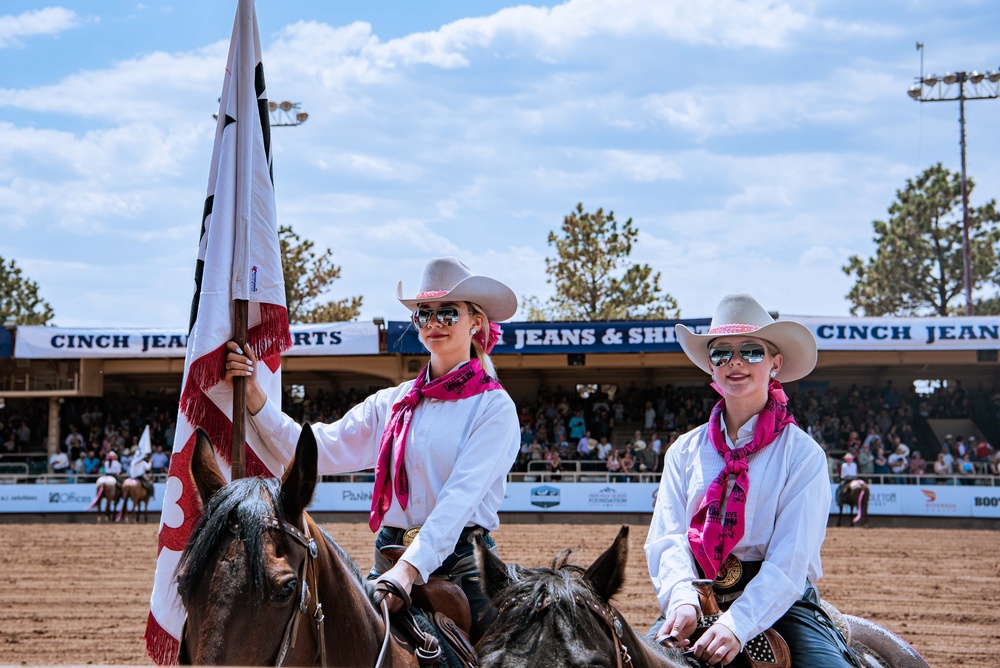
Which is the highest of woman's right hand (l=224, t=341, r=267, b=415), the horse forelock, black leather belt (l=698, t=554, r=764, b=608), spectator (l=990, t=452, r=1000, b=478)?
woman's right hand (l=224, t=341, r=267, b=415)

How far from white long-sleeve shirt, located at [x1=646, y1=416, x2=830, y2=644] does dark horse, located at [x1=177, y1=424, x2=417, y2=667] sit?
1.02 metres

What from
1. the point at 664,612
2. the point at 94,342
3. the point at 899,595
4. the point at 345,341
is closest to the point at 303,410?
the point at 345,341

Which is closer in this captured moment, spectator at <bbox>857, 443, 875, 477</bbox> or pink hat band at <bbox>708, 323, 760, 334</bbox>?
pink hat band at <bbox>708, 323, 760, 334</bbox>

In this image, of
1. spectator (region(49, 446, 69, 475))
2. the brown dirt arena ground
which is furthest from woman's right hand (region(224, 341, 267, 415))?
spectator (region(49, 446, 69, 475))

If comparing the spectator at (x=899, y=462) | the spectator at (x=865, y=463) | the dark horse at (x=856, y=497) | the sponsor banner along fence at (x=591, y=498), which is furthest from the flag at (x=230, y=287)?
the spectator at (x=899, y=462)

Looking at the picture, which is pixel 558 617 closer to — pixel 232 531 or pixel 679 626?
pixel 679 626

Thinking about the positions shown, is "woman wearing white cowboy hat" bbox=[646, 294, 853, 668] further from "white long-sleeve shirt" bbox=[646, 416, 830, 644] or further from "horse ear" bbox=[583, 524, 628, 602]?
"horse ear" bbox=[583, 524, 628, 602]

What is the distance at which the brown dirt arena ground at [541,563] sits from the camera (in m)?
8.72

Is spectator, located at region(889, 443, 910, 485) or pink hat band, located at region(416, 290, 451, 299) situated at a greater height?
pink hat band, located at region(416, 290, 451, 299)

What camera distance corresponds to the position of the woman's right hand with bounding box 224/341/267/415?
11.8 ft

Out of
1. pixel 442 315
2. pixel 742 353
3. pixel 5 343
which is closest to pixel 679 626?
pixel 742 353

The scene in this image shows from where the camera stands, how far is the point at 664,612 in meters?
3.15

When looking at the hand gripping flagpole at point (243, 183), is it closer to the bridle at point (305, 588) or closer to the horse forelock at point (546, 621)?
the bridle at point (305, 588)

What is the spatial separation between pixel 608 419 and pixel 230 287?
85.1 feet
